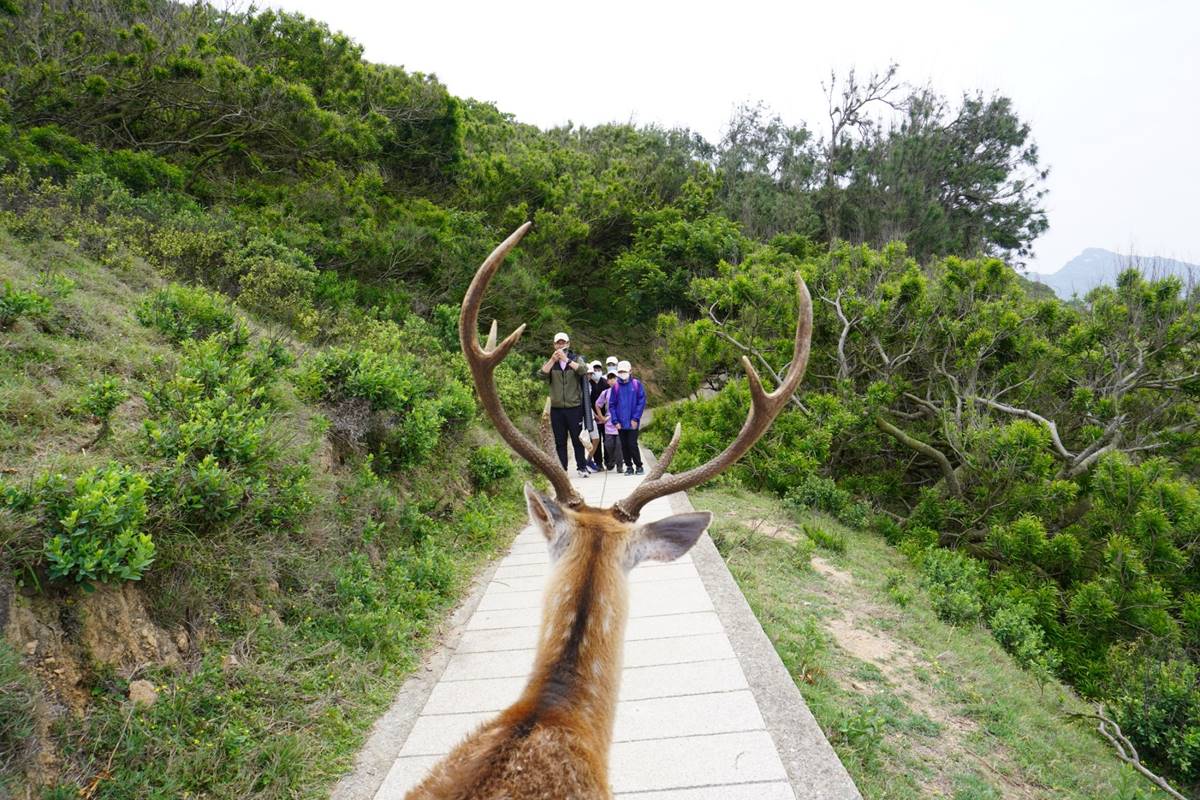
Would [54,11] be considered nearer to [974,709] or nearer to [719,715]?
[719,715]

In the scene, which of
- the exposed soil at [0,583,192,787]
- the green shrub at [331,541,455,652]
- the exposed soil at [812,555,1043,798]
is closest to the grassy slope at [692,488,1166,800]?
the exposed soil at [812,555,1043,798]

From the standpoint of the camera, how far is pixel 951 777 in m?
3.54

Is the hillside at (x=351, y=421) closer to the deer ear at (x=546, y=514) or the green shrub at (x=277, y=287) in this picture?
the green shrub at (x=277, y=287)

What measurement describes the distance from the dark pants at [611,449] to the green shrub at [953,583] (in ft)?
14.5

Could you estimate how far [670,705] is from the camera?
372 centimetres

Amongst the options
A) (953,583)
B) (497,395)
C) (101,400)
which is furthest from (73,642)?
(953,583)

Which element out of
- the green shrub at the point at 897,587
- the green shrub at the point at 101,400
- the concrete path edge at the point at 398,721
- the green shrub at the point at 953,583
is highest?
the green shrub at the point at 101,400

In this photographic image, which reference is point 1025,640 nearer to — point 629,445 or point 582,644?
point 629,445

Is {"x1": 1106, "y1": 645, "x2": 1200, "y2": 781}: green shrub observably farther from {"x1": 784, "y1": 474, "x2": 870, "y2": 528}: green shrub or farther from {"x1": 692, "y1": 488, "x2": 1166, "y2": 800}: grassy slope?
{"x1": 784, "y1": 474, "x2": 870, "y2": 528}: green shrub

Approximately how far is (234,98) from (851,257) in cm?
1066

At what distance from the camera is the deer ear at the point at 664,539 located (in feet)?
8.84

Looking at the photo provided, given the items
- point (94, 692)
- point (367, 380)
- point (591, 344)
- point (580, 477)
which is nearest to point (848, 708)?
point (94, 692)

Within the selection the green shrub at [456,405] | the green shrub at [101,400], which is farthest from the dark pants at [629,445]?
the green shrub at [101,400]

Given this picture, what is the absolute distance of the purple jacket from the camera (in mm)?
9680
